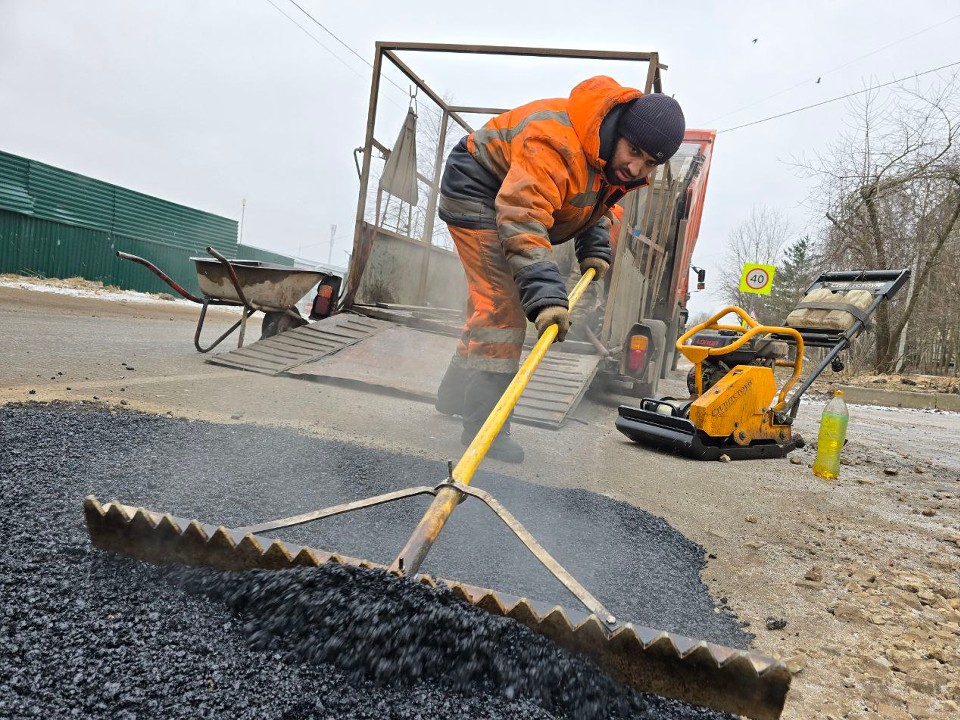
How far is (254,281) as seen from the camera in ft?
18.0

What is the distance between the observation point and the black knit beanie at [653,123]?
2.63m

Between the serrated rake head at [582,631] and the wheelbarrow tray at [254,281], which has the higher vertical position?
the wheelbarrow tray at [254,281]

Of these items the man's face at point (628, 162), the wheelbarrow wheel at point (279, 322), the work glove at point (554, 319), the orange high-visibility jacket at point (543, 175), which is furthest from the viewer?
the wheelbarrow wheel at point (279, 322)

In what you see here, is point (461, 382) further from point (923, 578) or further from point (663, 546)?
point (923, 578)

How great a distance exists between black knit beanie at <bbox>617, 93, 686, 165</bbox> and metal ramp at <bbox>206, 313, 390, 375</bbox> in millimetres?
3089

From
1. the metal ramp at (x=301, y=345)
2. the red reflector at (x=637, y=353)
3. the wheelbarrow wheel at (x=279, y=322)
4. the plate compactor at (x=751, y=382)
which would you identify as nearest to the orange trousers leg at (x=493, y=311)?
the plate compactor at (x=751, y=382)

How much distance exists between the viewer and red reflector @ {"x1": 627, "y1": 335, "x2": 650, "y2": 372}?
5234 mm

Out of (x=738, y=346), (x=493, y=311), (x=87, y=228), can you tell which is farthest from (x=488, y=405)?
(x=87, y=228)

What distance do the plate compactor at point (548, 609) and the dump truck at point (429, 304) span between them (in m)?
2.72

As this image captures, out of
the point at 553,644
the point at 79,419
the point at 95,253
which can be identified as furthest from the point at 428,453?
the point at 95,253

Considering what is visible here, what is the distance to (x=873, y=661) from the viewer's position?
5.30 feet

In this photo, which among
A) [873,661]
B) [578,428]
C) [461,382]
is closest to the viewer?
[873,661]

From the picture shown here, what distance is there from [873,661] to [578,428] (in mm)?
2951

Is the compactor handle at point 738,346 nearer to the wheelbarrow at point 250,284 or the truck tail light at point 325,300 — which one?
the truck tail light at point 325,300
